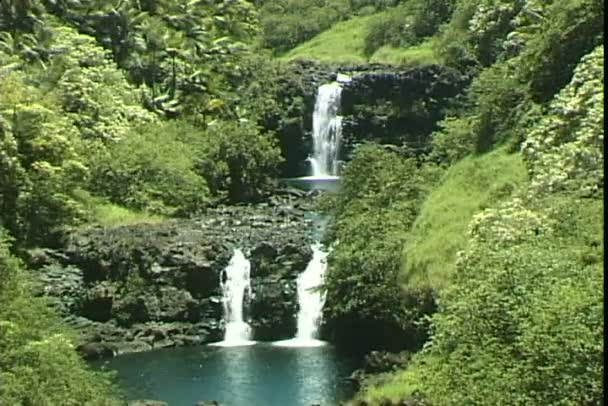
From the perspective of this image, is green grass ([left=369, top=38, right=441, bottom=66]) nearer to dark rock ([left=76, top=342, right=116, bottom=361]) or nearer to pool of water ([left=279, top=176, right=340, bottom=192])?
pool of water ([left=279, top=176, right=340, bottom=192])

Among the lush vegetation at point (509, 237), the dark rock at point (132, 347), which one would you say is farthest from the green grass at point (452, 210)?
the dark rock at point (132, 347)

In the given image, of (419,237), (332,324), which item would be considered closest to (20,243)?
(332,324)

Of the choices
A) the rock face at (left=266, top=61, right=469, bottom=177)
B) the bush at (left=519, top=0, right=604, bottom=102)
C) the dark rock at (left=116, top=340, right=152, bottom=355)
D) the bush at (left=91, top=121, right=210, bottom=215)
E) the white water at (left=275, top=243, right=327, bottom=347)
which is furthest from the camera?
the rock face at (left=266, top=61, right=469, bottom=177)

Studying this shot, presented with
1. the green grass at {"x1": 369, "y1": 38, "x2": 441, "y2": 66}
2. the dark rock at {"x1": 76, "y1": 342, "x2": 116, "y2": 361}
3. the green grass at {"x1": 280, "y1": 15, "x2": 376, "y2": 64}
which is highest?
the green grass at {"x1": 280, "y1": 15, "x2": 376, "y2": 64}

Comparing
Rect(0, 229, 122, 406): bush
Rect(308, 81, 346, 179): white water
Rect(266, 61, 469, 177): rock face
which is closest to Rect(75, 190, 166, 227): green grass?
Rect(0, 229, 122, 406): bush

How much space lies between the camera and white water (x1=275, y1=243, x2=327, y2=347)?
39.8m

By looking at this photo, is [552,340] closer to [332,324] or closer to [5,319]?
[5,319]

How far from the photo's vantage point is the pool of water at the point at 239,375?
107 feet

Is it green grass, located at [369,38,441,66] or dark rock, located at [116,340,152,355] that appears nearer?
dark rock, located at [116,340,152,355]

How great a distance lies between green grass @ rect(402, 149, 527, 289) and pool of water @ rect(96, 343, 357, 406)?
3759 mm

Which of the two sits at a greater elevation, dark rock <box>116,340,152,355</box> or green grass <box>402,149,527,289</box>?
green grass <box>402,149,527,289</box>

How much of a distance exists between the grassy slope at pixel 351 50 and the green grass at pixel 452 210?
31.6 meters

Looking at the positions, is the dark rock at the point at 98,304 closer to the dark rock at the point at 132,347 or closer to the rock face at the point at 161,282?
the rock face at the point at 161,282

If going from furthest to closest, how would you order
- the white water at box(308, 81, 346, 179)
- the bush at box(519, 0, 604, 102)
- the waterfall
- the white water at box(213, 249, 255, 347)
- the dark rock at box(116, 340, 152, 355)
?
the white water at box(308, 81, 346, 179) → the white water at box(213, 249, 255, 347) → the waterfall → the dark rock at box(116, 340, 152, 355) → the bush at box(519, 0, 604, 102)
